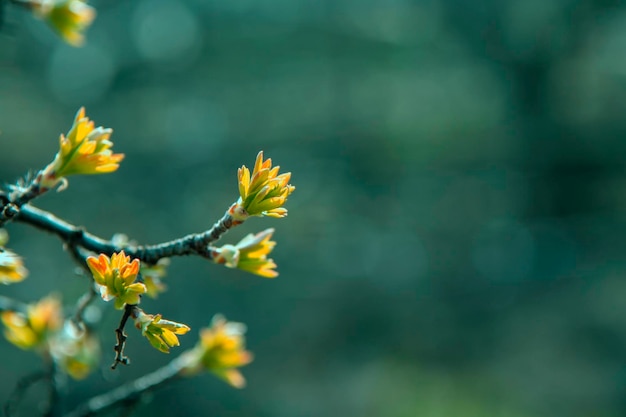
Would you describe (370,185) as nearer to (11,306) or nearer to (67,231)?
(11,306)

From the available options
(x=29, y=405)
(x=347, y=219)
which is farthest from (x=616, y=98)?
(x=29, y=405)

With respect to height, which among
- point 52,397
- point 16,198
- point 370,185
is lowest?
point 52,397

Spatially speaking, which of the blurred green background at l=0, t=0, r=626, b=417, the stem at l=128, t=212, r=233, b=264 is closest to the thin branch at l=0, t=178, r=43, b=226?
the stem at l=128, t=212, r=233, b=264

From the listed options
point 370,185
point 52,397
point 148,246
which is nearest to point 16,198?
point 148,246

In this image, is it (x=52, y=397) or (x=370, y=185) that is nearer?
(x=52, y=397)

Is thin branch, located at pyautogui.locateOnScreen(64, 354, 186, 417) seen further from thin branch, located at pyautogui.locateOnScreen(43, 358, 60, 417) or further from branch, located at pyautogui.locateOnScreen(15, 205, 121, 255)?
branch, located at pyautogui.locateOnScreen(15, 205, 121, 255)

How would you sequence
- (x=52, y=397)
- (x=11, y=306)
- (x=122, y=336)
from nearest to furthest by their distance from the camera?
(x=122, y=336) → (x=52, y=397) → (x=11, y=306)
